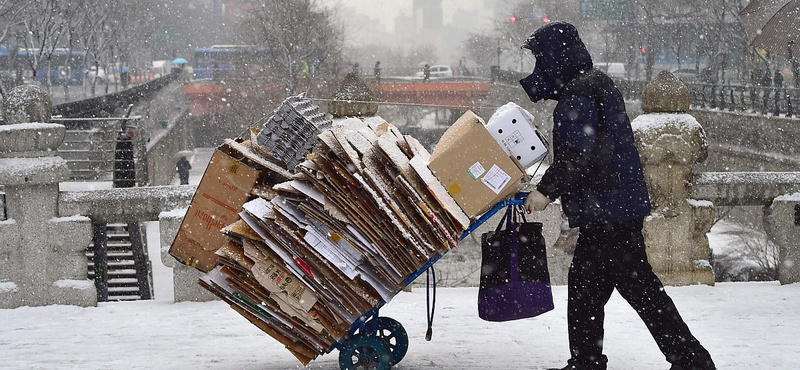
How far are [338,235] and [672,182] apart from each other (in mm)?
3564

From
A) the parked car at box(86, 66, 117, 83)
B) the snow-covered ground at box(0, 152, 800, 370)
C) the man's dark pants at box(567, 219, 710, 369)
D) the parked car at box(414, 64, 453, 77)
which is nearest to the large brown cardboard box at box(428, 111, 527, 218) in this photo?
the man's dark pants at box(567, 219, 710, 369)

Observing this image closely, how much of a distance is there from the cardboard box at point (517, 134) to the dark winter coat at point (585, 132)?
0.36ft

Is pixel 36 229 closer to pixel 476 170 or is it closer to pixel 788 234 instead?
pixel 476 170

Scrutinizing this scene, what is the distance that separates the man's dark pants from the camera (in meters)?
4.34

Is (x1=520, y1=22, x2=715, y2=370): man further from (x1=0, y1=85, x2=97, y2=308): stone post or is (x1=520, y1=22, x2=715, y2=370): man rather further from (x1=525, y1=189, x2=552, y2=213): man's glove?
(x1=0, y1=85, x2=97, y2=308): stone post

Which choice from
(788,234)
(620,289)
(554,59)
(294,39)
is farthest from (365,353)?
(294,39)

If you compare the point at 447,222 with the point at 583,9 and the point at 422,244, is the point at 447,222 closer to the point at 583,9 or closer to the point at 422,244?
the point at 422,244

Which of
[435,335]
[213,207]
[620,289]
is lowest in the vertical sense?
[435,335]

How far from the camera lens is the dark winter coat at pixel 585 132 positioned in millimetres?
4258

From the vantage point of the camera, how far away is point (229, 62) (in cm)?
5619

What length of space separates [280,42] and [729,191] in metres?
31.8

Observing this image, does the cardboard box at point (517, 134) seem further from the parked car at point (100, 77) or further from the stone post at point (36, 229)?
the parked car at point (100, 77)

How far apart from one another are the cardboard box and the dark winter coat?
0.36 ft

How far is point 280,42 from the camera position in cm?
3697
